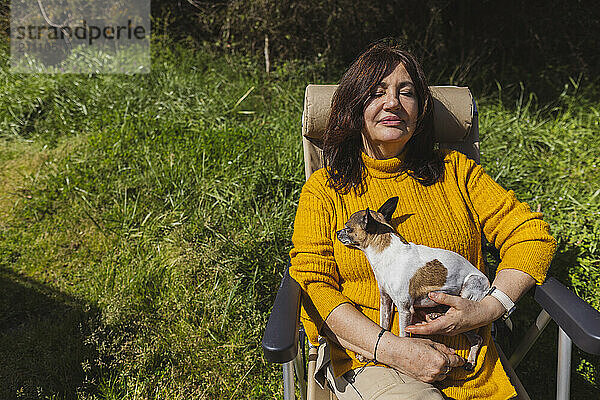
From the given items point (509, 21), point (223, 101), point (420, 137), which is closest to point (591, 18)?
point (509, 21)

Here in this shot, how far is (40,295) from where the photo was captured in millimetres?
3238

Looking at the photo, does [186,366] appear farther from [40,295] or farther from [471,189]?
[471,189]

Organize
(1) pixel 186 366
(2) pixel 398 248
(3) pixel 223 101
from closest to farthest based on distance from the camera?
(2) pixel 398 248 → (1) pixel 186 366 → (3) pixel 223 101

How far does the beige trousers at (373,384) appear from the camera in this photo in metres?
1.66

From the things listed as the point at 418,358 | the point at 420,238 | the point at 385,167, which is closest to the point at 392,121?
the point at 385,167

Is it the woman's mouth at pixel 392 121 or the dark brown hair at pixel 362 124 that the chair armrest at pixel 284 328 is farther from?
the woman's mouth at pixel 392 121

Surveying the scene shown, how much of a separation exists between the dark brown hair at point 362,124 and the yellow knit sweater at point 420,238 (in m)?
0.05

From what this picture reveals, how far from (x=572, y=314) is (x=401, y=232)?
60 centimetres

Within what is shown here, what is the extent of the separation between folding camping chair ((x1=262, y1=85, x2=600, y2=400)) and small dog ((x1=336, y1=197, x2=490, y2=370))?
250mm

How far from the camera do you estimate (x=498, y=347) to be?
2053 millimetres

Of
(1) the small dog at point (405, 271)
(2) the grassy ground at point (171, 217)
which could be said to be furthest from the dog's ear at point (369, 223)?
(2) the grassy ground at point (171, 217)

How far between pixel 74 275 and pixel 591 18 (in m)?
6.18

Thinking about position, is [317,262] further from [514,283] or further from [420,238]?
[514,283]

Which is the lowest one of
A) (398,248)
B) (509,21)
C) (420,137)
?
(398,248)
